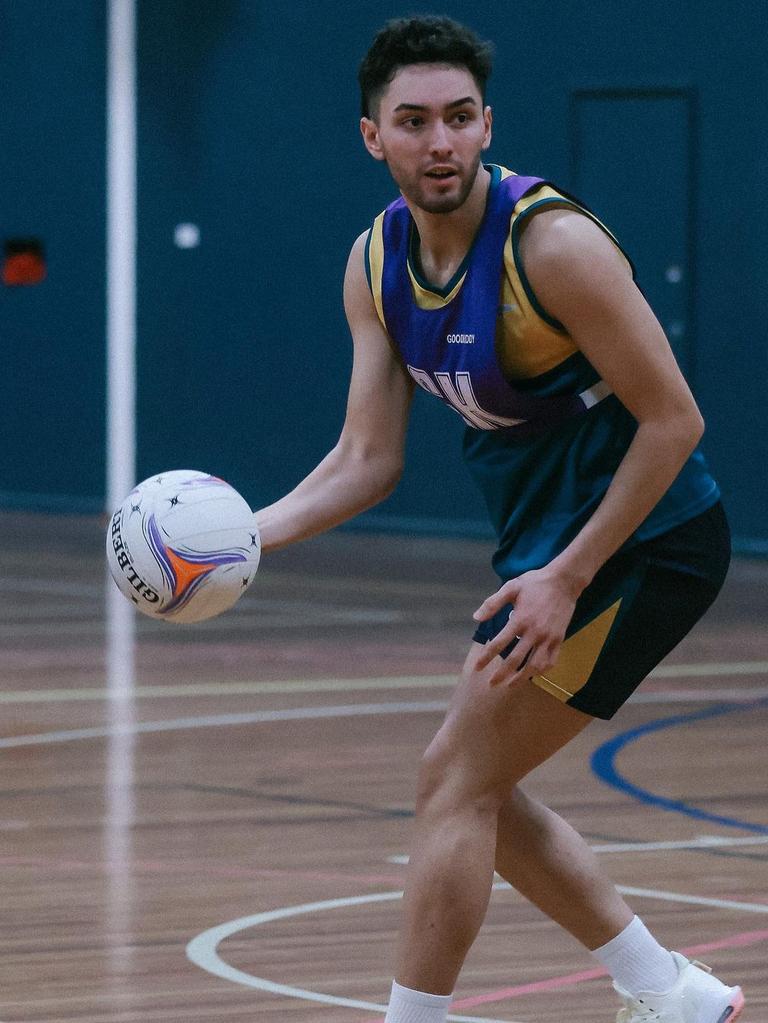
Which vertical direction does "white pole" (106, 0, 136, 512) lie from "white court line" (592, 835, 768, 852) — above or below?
above

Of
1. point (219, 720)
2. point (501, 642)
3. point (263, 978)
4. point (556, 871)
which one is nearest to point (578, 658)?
point (501, 642)

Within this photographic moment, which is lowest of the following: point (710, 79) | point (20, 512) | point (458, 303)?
point (20, 512)

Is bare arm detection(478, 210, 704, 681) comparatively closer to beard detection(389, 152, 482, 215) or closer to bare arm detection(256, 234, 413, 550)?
beard detection(389, 152, 482, 215)

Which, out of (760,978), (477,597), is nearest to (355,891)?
(760,978)

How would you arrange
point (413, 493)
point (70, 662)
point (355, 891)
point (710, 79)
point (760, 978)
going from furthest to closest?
1. point (413, 493)
2. point (710, 79)
3. point (70, 662)
4. point (355, 891)
5. point (760, 978)

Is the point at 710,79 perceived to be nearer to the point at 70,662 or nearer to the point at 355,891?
the point at 70,662

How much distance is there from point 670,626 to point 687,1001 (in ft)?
2.08

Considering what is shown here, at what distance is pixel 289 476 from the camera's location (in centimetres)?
1319

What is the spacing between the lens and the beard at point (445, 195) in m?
3.20

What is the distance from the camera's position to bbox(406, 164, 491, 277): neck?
3268 millimetres

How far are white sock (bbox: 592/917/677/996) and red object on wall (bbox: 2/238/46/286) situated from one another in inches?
449

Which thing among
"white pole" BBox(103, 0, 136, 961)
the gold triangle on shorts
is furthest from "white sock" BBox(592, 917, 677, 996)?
"white pole" BBox(103, 0, 136, 961)

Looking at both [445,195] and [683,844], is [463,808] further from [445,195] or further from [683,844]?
[683,844]

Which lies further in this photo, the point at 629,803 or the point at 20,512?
the point at 20,512
